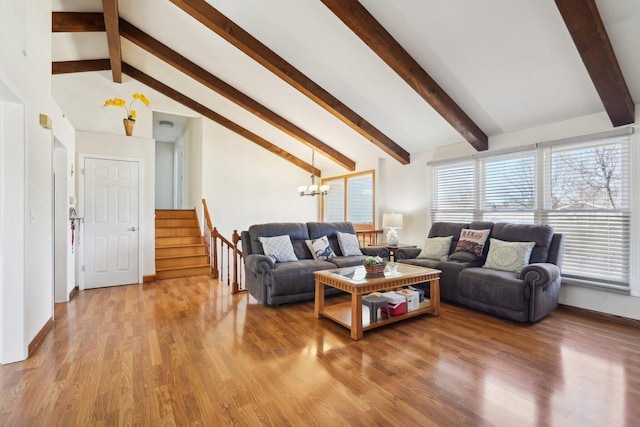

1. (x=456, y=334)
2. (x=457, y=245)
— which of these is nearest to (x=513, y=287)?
(x=456, y=334)

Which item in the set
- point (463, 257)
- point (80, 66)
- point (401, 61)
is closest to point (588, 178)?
point (463, 257)

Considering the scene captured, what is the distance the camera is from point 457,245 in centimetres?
430

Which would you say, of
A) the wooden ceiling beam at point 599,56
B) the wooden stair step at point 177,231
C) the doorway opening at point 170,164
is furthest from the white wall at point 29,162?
the doorway opening at point 170,164

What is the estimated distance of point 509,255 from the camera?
12.0 ft

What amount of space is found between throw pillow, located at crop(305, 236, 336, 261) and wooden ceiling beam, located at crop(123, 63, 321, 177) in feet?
10.9

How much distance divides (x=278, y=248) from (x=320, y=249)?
665 mm

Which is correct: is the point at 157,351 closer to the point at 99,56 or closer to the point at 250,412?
the point at 250,412

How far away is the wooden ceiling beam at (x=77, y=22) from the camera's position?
395 cm

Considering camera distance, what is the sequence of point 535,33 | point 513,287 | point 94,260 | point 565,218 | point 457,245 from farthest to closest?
point 94,260 → point 457,245 → point 565,218 → point 513,287 → point 535,33

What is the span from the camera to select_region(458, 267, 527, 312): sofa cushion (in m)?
3.17

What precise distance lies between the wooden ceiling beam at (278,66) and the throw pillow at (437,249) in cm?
181

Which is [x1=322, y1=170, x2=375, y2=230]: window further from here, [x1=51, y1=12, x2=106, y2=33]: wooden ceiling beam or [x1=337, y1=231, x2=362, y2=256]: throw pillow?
[x1=51, y1=12, x2=106, y2=33]: wooden ceiling beam

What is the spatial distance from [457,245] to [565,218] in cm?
125

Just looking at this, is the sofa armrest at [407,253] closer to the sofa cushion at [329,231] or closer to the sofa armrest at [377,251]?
the sofa armrest at [377,251]
